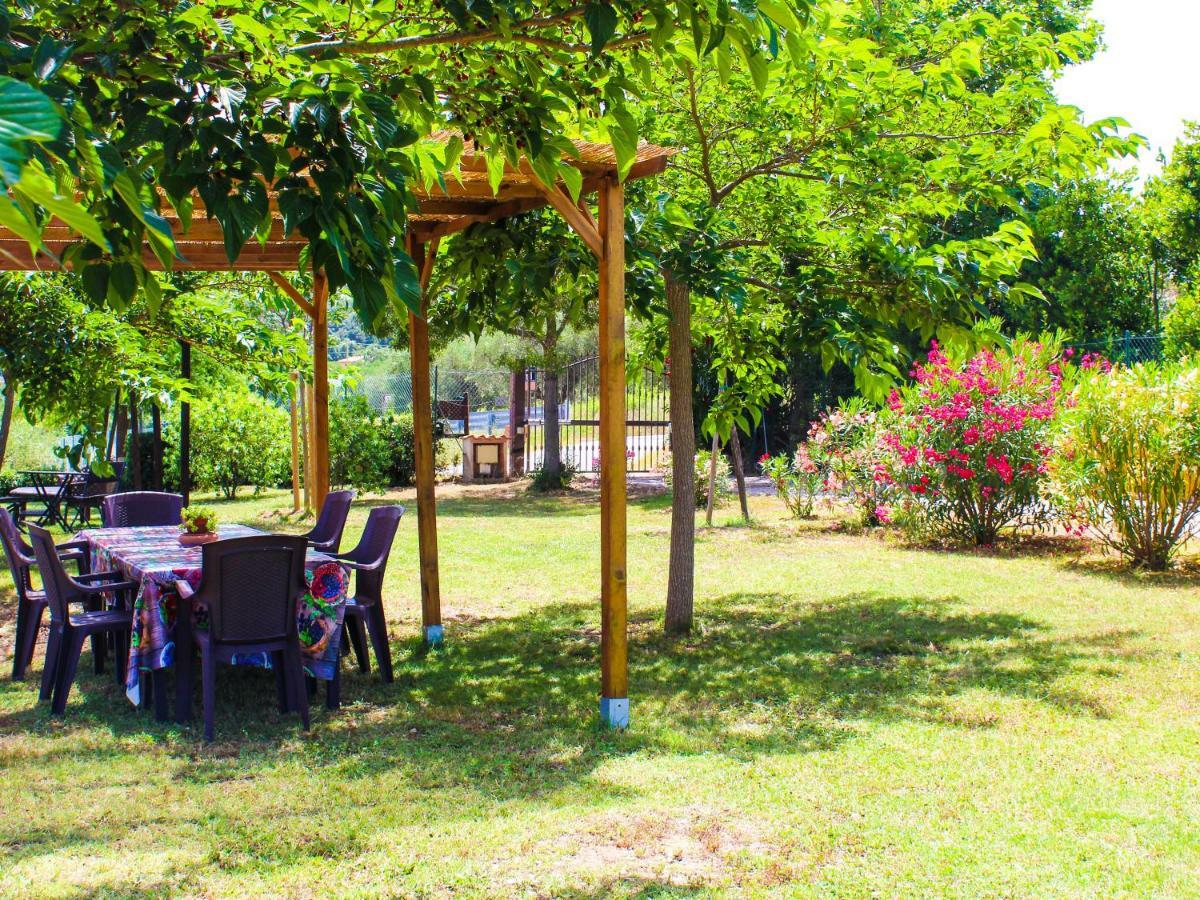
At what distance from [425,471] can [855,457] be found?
6.89 m

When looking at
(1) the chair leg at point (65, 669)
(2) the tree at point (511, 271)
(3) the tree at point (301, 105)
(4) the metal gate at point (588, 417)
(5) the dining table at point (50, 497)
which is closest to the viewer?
(3) the tree at point (301, 105)

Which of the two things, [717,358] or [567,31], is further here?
[717,358]

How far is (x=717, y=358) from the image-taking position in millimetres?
9055

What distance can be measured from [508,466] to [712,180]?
45.5 feet

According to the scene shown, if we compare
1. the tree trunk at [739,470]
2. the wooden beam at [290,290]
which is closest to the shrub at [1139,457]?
the tree trunk at [739,470]

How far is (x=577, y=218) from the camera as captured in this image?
5266 millimetres

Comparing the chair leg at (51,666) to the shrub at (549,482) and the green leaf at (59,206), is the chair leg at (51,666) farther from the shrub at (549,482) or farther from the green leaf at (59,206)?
the shrub at (549,482)

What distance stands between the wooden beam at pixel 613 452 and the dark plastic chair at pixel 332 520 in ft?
9.73

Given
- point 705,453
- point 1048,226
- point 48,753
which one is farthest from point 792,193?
point 1048,226

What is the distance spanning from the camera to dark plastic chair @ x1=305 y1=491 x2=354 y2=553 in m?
7.95

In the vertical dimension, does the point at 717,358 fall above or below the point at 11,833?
above

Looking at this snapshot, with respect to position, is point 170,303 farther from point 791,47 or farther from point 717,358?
point 791,47

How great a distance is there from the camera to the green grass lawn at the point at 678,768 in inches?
144

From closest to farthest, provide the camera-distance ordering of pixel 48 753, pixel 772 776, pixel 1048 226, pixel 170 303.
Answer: pixel 772 776, pixel 48 753, pixel 170 303, pixel 1048 226
